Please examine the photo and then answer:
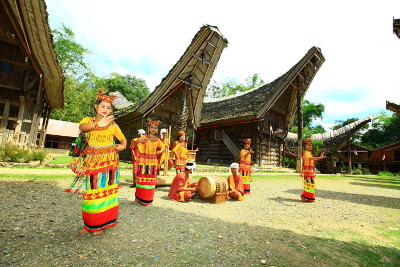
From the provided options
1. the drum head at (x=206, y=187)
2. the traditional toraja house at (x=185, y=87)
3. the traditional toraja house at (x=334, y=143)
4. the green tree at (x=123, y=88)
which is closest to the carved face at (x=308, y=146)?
the drum head at (x=206, y=187)

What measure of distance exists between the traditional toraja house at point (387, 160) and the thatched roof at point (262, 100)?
728 inches

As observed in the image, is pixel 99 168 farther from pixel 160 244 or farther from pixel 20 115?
pixel 20 115

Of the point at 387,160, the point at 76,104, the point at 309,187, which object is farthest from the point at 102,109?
the point at 387,160

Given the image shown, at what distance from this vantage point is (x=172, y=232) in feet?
9.60

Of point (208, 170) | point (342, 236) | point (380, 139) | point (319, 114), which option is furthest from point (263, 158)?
point (380, 139)

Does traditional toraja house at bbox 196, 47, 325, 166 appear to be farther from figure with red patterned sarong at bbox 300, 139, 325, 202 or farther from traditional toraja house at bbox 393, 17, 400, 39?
figure with red patterned sarong at bbox 300, 139, 325, 202

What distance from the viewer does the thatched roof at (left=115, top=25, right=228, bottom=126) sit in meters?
10.2

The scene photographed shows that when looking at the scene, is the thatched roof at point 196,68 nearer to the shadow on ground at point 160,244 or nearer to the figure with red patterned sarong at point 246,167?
the figure with red patterned sarong at point 246,167

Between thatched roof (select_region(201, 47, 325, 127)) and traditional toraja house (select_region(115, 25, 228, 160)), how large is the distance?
5.28 m

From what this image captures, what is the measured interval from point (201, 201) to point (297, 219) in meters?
2.24

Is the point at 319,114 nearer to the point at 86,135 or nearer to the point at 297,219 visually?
the point at 297,219

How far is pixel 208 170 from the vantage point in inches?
489

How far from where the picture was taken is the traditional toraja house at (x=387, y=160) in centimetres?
2786

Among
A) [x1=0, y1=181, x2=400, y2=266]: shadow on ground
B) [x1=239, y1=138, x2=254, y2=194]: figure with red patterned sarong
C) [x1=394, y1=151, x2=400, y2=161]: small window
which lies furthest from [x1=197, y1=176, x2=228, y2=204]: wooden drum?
[x1=394, y1=151, x2=400, y2=161]: small window
